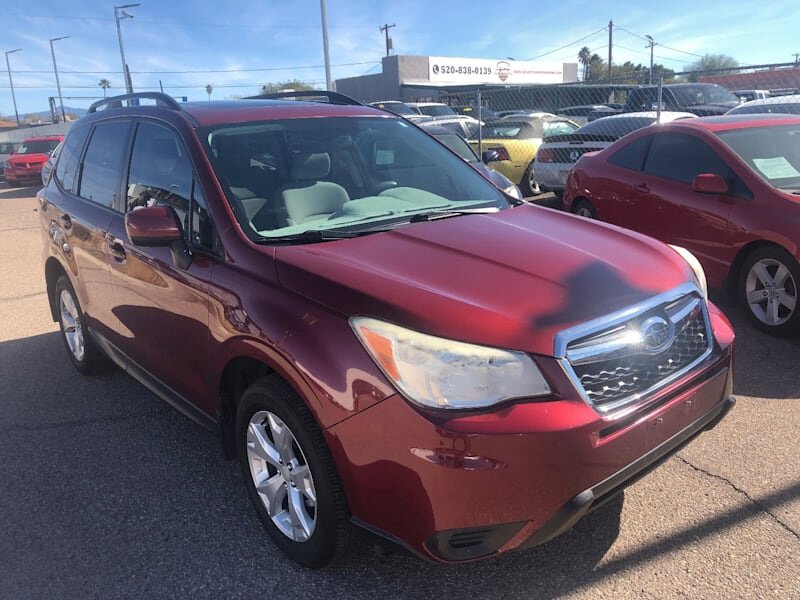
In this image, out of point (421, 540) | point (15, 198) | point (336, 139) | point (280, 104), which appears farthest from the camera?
point (15, 198)

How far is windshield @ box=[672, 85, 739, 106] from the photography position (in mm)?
16250

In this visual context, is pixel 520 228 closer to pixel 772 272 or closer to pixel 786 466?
pixel 786 466

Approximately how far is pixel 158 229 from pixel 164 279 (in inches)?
15.5

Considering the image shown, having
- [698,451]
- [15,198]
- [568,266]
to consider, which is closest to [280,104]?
[568,266]

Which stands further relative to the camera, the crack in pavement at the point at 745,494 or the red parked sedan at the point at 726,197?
the red parked sedan at the point at 726,197

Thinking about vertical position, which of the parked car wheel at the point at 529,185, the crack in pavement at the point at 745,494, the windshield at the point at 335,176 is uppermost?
the windshield at the point at 335,176

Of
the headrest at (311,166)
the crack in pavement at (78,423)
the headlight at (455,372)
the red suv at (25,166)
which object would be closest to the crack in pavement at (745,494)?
the headlight at (455,372)

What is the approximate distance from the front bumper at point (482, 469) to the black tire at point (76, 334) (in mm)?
2953

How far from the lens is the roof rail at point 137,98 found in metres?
3.62

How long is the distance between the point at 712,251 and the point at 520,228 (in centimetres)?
305

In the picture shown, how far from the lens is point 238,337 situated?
103 inches

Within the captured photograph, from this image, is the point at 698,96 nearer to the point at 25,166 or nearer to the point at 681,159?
the point at 681,159

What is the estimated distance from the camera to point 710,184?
16.9ft

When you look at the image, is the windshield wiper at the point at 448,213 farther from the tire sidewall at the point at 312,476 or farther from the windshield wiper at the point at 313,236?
the tire sidewall at the point at 312,476
